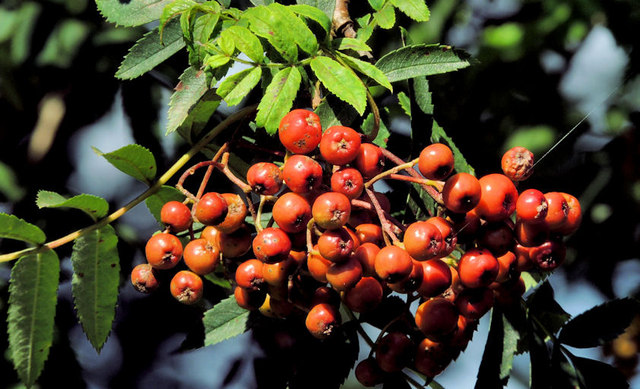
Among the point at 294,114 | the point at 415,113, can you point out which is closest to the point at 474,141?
the point at 415,113

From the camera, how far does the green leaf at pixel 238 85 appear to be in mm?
979

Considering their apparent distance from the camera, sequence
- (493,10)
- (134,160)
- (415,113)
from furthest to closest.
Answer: (493,10) → (415,113) → (134,160)

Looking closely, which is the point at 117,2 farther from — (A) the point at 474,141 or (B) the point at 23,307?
(A) the point at 474,141

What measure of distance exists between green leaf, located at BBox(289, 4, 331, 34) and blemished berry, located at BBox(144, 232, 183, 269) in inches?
16.5

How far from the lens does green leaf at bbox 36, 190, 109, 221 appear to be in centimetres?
103

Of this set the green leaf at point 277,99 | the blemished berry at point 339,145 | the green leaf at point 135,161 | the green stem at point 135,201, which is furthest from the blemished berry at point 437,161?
the green leaf at point 135,161

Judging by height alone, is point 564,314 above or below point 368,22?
below

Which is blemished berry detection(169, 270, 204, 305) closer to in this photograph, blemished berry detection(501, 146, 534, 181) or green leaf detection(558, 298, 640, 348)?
blemished berry detection(501, 146, 534, 181)

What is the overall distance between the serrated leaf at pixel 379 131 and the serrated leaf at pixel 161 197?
0.35 meters

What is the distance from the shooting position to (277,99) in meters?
0.98

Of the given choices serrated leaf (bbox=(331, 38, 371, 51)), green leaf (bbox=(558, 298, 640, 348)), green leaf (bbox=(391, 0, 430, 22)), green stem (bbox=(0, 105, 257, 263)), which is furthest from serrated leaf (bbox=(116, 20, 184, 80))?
green leaf (bbox=(558, 298, 640, 348))

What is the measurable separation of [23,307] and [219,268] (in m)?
0.34

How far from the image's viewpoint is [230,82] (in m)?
0.99

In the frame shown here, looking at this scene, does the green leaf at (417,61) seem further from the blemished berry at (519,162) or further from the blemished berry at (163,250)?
the blemished berry at (163,250)
